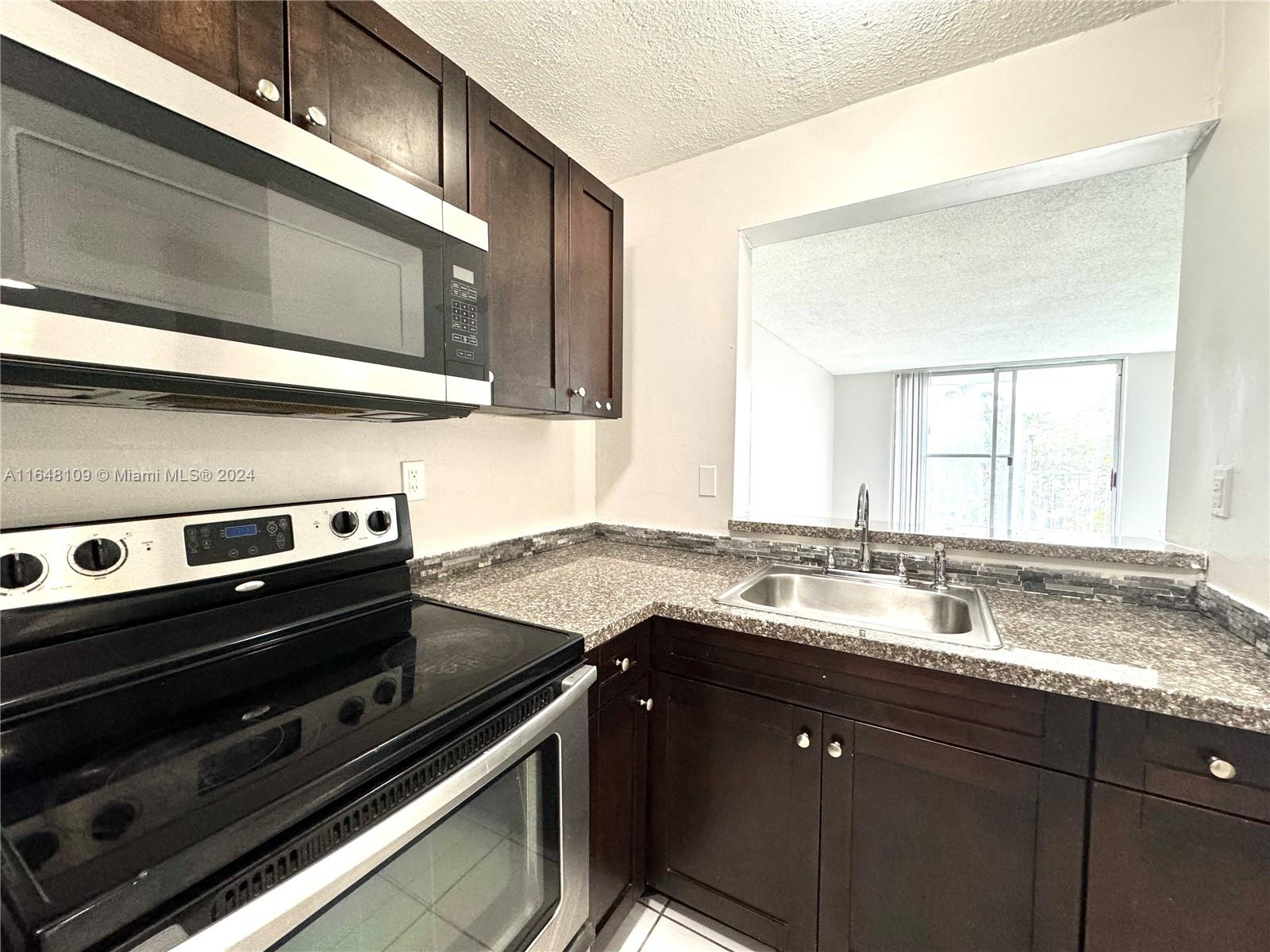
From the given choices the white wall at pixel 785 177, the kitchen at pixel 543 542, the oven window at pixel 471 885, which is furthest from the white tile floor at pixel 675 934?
the white wall at pixel 785 177

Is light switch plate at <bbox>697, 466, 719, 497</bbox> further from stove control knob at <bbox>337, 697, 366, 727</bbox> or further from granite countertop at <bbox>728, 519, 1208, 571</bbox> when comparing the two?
stove control knob at <bbox>337, 697, 366, 727</bbox>

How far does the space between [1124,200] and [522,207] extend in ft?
7.66

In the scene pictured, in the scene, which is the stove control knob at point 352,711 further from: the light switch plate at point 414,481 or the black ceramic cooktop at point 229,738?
the light switch plate at point 414,481

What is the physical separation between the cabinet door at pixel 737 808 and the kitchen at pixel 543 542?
0.01m

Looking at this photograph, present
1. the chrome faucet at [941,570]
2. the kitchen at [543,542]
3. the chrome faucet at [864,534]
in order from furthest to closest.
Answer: the chrome faucet at [864,534]
the chrome faucet at [941,570]
the kitchen at [543,542]

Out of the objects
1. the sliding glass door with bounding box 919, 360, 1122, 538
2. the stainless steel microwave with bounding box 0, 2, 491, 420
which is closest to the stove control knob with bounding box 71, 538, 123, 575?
the stainless steel microwave with bounding box 0, 2, 491, 420

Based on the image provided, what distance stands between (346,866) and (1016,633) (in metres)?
1.30

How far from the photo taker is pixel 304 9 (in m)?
0.84

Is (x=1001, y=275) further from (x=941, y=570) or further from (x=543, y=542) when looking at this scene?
(x=543, y=542)

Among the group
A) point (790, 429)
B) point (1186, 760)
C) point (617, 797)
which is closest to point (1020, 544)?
point (1186, 760)

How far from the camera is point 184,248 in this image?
68 centimetres

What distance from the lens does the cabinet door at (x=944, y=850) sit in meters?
0.94

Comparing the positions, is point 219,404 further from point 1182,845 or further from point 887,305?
point 887,305

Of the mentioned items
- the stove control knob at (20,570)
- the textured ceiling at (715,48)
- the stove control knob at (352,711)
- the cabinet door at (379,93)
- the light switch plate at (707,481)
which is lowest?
the stove control knob at (352,711)
